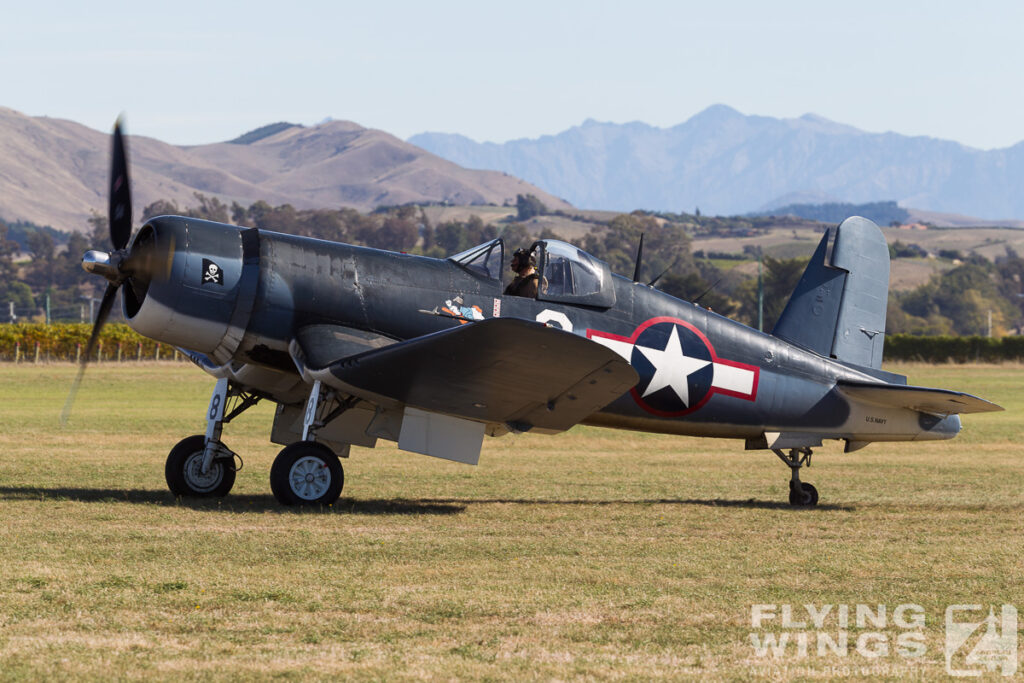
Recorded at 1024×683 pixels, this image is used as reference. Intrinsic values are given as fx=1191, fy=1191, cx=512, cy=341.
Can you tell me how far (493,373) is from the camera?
406 inches

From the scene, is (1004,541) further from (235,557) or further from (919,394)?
(235,557)

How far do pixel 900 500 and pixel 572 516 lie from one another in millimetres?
4338

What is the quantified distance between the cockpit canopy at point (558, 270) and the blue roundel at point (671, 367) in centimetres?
62

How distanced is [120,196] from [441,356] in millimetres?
3838

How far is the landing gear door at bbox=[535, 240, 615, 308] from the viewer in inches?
451

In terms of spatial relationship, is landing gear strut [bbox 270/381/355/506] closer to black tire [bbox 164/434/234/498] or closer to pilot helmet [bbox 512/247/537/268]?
black tire [bbox 164/434/234/498]

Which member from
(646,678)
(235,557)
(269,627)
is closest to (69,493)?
A: (235,557)

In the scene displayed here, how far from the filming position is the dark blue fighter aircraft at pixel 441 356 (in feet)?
34.2

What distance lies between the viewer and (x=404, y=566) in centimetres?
805

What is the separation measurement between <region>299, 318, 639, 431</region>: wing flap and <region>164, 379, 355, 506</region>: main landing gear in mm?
428
